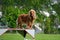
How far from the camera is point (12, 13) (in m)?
21.9

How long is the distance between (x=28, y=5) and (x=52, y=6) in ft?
11.5

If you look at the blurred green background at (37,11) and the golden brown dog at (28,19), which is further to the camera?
the blurred green background at (37,11)

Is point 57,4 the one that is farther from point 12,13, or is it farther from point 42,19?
point 12,13

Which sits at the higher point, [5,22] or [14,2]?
[14,2]

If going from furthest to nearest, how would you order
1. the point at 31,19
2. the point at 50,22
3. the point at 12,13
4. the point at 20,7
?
the point at 50,22 < the point at 20,7 < the point at 12,13 < the point at 31,19

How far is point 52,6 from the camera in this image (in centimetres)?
2606

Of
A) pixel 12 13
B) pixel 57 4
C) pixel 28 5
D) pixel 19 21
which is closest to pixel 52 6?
pixel 57 4

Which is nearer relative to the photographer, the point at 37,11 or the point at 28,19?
the point at 28,19

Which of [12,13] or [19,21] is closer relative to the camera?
[19,21]

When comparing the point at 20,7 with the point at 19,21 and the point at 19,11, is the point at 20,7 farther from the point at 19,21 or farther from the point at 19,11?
the point at 19,21

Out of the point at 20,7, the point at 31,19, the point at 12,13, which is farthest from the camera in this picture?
the point at 20,7

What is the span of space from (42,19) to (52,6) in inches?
68.9

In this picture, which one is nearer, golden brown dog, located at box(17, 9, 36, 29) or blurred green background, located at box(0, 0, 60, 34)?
golden brown dog, located at box(17, 9, 36, 29)

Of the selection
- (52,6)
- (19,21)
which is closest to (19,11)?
(52,6)
